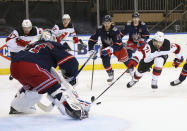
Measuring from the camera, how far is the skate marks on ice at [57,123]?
2.81 meters

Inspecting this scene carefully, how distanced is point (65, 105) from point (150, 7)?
6753 mm

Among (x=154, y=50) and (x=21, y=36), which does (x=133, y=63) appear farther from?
(x=21, y=36)

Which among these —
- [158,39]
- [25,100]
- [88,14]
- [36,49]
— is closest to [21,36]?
[158,39]

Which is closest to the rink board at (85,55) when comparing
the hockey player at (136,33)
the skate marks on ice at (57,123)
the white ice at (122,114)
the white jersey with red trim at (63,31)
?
Result: the white jersey with red trim at (63,31)

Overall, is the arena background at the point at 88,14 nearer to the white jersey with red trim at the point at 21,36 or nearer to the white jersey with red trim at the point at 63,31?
the white jersey with red trim at the point at 63,31

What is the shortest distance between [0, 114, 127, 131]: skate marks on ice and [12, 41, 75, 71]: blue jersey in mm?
431

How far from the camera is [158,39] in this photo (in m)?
4.51

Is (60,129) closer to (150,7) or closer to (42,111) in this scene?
(42,111)

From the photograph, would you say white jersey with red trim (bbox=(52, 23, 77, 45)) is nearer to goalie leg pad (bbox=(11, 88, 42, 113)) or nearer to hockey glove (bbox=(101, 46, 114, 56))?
hockey glove (bbox=(101, 46, 114, 56))

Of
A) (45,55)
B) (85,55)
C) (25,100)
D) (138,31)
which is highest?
(45,55)

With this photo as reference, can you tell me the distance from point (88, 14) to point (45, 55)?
238 inches

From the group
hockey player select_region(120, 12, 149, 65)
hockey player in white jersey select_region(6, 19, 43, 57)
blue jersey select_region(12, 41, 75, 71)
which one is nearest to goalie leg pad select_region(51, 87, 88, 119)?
blue jersey select_region(12, 41, 75, 71)

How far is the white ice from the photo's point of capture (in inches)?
112

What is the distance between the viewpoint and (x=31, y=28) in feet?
17.7
